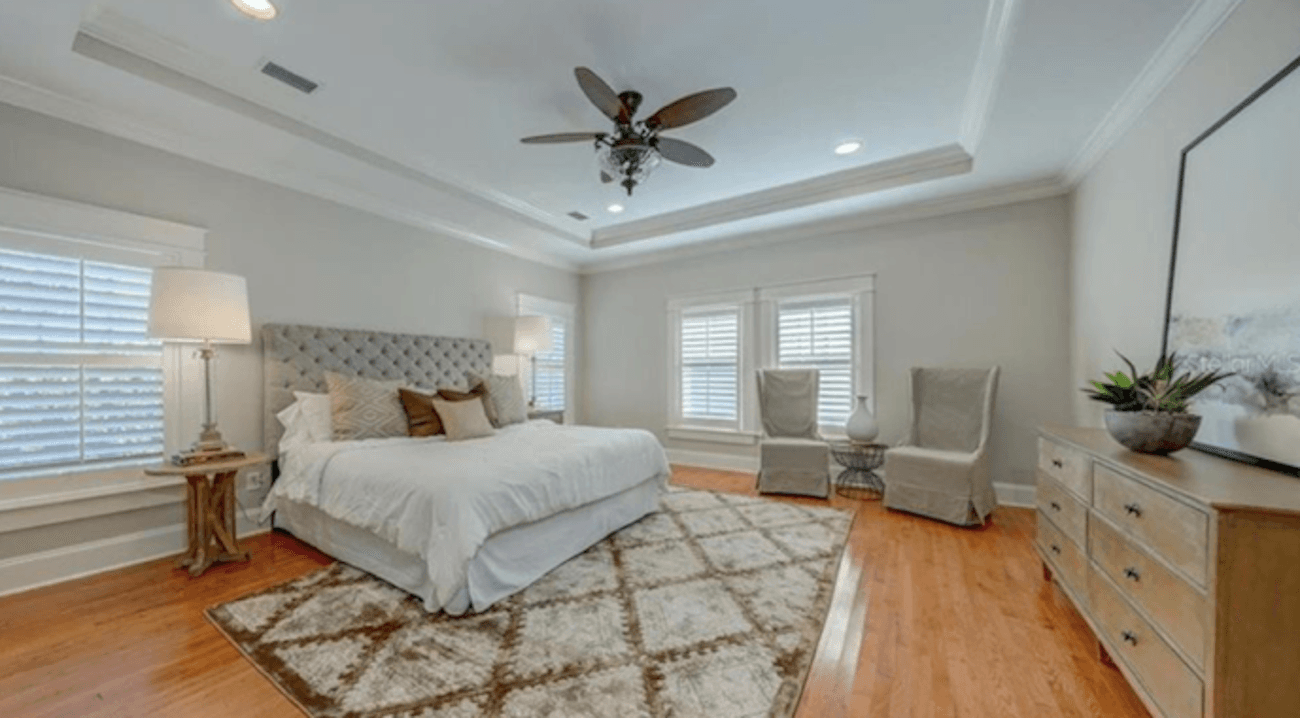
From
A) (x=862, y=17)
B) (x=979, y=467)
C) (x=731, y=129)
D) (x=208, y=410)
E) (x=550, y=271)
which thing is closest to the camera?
(x=862, y=17)

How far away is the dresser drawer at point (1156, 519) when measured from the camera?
1278mm

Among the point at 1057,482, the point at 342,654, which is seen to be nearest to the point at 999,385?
the point at 1057,482

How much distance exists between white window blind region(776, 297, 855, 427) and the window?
263 centimetres

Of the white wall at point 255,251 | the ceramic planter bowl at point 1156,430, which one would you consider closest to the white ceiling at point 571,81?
the white wall at point 255,251

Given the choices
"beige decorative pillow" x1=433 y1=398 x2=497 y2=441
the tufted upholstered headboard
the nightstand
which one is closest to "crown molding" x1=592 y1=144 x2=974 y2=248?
the nightstand

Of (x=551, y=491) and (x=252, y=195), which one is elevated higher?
(x=252, y=195)

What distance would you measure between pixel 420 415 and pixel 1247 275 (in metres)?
4.22

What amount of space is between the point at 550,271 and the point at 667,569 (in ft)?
13.5

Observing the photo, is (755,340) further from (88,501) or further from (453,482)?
(88,501)

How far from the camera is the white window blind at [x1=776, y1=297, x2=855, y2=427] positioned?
15.4 feet

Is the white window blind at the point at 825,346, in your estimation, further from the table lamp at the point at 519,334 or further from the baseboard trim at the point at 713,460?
the table lamp at the point at 519,334

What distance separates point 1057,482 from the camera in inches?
90.6

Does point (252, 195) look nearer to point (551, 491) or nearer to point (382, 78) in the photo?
point (382, 78)

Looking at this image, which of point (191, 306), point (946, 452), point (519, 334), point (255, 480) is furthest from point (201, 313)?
point (946, 452)
